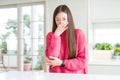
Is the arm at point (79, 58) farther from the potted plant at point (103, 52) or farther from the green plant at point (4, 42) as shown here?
the green plant at point (4, 42)

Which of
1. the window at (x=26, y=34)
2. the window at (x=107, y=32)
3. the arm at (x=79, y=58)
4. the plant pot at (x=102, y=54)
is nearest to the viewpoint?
the arm at (x=79, y=58)

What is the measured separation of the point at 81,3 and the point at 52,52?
251cm

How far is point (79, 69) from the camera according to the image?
1384 mm

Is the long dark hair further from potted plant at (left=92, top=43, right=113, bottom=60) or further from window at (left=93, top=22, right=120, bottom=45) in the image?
window at (left=93, top=22, right=120, bottom=45)

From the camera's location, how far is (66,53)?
142 cm

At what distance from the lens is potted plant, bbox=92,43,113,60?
3666 millimetres

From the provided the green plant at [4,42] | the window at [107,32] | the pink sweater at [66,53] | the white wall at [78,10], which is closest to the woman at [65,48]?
the pink sweater at [66,53]

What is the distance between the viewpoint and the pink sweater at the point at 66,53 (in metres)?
1.35

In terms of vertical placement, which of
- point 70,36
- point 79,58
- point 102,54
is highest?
point 70,36

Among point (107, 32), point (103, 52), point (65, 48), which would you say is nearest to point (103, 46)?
point (103, 52)

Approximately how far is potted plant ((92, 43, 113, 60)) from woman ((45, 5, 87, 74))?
7.60 feet

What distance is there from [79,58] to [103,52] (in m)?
2.40

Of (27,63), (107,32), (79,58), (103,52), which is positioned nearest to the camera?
(79,58)

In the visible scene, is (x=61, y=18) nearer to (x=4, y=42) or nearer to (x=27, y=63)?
(x=27, y=63)
